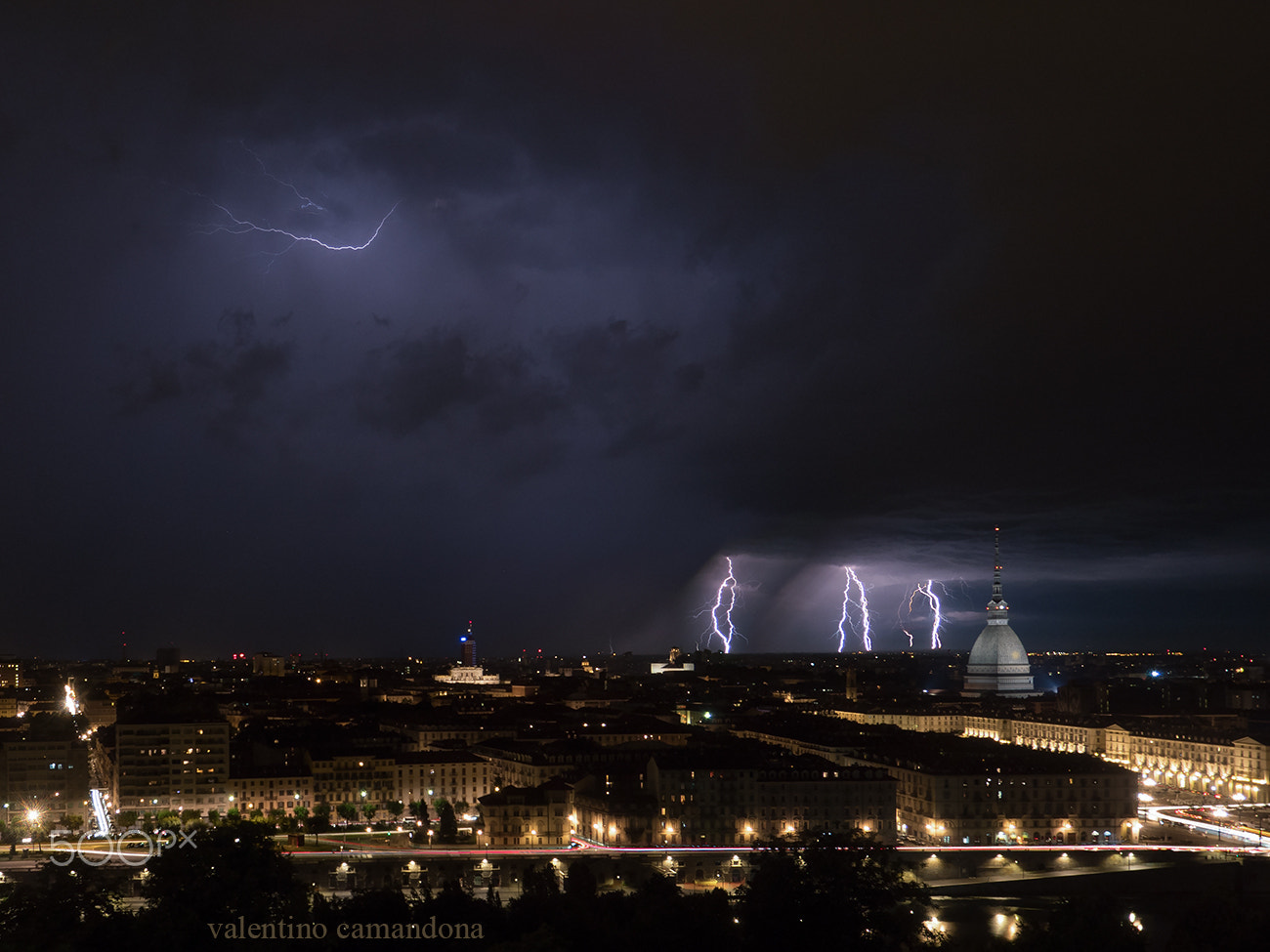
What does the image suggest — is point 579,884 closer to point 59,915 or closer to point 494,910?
point 494,910

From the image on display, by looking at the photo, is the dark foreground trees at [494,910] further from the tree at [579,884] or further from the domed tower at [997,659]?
the domed tower at [997,659]

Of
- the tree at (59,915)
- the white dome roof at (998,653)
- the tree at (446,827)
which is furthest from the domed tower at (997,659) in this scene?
the tree at (59,915)

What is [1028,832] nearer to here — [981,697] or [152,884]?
[152,884]

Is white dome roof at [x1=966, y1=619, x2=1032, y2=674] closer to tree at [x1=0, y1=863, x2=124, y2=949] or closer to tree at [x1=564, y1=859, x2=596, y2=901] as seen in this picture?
tree at [x1=564, y1=859, x2=596, y2=901]
